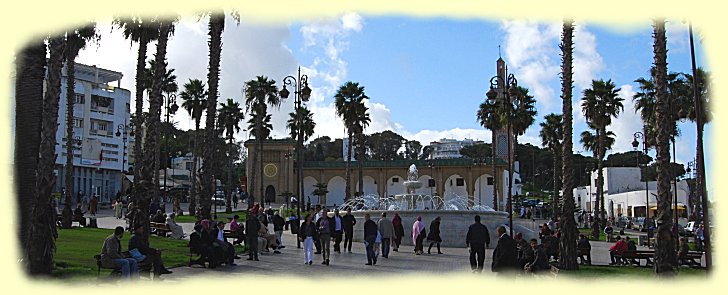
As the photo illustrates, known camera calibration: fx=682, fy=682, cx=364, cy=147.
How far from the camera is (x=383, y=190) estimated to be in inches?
2739

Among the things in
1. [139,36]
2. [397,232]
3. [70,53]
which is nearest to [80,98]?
[70,53]

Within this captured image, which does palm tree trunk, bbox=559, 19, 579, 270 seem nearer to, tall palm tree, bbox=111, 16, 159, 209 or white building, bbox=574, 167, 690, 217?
tall palm tree, bbox=111, 16, 159, 209

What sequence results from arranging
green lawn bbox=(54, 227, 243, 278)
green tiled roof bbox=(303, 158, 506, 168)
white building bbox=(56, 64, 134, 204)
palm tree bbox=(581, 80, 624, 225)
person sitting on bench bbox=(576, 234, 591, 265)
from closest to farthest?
1. green lawn bbox=(54, 227, 243, 278)
2. person sitting on bench bbox=(576, 234, 591, 265)
3. palm tree bbox=(581, 80, 624, 225)
4. white building bbox=(56, 64, 134, 204)
5. green tiled roof bbox=(303, 158, 506, 168)

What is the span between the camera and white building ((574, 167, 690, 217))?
6050 centimetres

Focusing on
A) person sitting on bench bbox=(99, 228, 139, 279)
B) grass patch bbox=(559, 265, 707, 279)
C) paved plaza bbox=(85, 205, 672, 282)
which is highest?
person sitting on bench bbox=(99, 228, 139, 279)

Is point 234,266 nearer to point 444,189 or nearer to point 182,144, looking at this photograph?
point 444,189

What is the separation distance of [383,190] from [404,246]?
45.2 meters

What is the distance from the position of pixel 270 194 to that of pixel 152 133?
49.6 m

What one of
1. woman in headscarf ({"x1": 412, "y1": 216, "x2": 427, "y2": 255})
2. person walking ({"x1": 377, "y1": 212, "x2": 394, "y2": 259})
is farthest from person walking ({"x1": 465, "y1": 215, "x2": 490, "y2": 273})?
woman in headscarf ({"x1": 412, "y1": 216, "x2": 427, "y2": 255})

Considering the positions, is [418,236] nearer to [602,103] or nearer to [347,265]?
[347,265]

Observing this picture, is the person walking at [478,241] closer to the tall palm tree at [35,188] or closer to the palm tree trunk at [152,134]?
the tall palm tree at [35,188]

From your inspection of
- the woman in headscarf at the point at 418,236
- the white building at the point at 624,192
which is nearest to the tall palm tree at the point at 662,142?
the woman in headscarf at the point at 418,236

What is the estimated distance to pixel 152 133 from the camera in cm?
2059

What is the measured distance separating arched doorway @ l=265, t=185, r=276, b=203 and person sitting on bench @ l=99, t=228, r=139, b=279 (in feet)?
190
